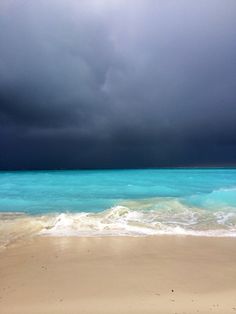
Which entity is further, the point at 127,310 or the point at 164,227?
the point at 164,227

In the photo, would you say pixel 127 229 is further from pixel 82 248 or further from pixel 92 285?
pixel 92 285

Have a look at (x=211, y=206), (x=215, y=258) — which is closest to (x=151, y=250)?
(x=215, y=258)

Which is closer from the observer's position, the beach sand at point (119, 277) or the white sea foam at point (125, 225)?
the beach sand at point (119, 277)

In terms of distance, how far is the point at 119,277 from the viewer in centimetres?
653

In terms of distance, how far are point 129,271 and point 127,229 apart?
5243 mm

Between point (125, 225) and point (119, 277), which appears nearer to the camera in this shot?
point (119, 277)

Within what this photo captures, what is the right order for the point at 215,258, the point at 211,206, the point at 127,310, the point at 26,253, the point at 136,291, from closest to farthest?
the point at 127,310 → the point at 136,291 → the point at 215,258 → the point at 26,253 → the point at 211,206

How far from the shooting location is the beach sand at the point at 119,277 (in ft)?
16.9

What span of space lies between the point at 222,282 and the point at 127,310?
7.62 ft

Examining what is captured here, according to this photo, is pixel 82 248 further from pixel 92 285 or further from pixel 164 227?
pixel 164 227

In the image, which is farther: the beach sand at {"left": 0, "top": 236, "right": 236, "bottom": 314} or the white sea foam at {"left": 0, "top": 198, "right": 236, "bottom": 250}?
the white sea foam at {"left": 0, "top": 198, "right": 236, "bottom": 250}

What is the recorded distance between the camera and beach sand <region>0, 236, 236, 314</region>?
203 inches

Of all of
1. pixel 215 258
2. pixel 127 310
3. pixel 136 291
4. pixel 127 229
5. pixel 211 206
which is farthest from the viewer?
pixel 211 206

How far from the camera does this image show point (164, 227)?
41.0ft
